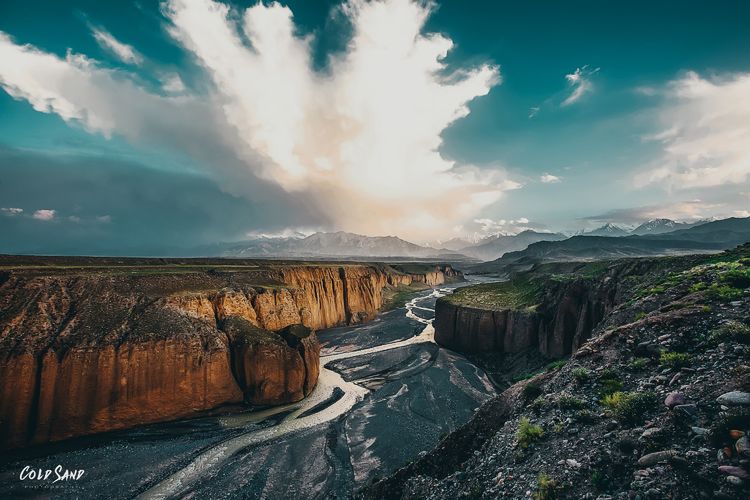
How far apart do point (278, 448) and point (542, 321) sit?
3439cm

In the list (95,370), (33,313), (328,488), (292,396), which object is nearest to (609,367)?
(328,488)

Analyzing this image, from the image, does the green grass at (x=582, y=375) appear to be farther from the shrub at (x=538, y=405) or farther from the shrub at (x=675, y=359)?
the shrub at (x=675, y=359)

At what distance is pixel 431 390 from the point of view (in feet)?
122

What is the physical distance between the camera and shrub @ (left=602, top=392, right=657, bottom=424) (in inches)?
332

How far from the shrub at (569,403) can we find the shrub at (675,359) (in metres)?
2.89

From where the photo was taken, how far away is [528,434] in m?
9.74

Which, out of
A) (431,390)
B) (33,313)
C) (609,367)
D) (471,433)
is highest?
(33,313)

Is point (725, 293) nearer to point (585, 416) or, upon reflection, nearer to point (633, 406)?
point (633, 406)

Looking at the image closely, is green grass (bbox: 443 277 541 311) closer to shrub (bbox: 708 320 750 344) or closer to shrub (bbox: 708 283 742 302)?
shrub (bbox: 708 283 742 302)

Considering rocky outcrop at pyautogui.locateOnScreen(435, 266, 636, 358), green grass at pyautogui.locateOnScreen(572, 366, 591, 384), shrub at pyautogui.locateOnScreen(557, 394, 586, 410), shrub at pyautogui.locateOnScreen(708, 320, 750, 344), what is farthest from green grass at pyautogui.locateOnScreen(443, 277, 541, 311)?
shrub at pyautogui.locateOnScreen(557, 394, 586, 410)

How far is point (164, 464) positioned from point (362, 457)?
1523 centimetres

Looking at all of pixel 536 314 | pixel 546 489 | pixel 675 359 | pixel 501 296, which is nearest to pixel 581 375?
pixel 675 359

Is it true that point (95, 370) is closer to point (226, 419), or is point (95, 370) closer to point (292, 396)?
point (226, 419)

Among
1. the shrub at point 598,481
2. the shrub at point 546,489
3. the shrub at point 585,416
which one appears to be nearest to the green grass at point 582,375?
the shrub at point 585,416
